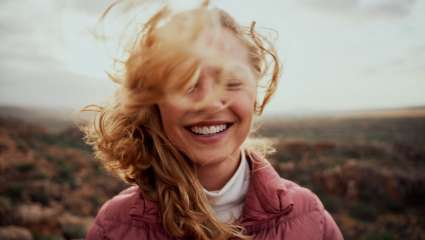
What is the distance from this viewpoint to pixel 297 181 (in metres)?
9.80

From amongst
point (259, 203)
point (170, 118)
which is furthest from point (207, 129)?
point (259, 203)

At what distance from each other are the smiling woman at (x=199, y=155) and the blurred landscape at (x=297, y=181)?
4034 mm

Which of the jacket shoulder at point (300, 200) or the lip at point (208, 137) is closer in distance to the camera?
the lip at point (208, 137)

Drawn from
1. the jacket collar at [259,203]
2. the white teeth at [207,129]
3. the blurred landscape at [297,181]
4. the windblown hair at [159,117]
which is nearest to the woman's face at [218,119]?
the white teeth at [207,129]

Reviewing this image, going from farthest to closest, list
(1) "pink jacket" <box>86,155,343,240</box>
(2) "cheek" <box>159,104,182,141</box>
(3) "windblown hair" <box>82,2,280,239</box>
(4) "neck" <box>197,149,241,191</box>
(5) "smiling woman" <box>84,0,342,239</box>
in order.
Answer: (4) "neck" <box>197,149,241,191</box> < (1) "pink jacket" <box>86,155,343,240</box> < (2) "cheek" <box>159,104,182,141</box> < (5) "smiling woman" <box>84,0,342,239</box> < (3) "windblown hair" <box>82,2,280,239</box>

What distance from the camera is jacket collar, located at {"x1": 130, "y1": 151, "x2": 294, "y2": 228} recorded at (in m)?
1.83

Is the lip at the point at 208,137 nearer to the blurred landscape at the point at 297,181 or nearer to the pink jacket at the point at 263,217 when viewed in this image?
the pink jacket at the point at 263,217

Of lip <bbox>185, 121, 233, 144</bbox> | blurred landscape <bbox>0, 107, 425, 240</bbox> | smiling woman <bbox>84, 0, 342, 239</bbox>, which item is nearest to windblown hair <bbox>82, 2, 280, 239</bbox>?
smiling woman <bbox>84, 0, 342, 239</bbox>

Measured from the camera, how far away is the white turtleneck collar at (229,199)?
1.89 m

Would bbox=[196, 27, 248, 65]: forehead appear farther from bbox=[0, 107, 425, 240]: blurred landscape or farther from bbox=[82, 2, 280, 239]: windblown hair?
bbox=[0, 107, 425, 240]: blurred landscape

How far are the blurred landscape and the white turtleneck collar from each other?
4042 mm

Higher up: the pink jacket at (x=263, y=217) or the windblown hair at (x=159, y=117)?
the windblown hair at (x=159, y=117)

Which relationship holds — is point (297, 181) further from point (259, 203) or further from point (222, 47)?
point (222, 47)

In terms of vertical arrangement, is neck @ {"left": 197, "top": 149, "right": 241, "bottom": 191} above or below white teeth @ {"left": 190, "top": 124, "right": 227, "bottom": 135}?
below
